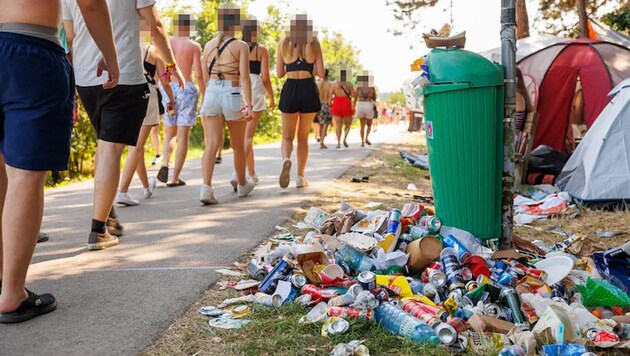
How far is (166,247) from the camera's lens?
167 inches

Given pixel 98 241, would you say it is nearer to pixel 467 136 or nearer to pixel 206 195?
pixel 206 195

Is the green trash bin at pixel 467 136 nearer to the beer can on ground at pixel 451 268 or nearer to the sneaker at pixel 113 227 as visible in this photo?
the beer can on ground at pixel 451 268

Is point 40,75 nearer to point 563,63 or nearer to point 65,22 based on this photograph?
point 65,22

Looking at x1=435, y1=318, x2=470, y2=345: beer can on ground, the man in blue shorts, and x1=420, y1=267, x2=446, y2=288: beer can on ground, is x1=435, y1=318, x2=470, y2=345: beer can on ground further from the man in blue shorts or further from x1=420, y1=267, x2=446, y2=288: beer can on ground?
the man in blue shorts

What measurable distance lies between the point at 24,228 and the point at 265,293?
120cm

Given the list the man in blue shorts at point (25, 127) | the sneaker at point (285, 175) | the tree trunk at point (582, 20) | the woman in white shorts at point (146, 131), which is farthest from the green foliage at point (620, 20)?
the man in blue shorts at point (25, 127)

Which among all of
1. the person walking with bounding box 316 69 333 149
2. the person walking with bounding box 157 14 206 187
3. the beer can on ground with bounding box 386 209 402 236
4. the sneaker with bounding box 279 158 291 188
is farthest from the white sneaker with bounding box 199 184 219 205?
the person walking with bounding box 316 69 333 149

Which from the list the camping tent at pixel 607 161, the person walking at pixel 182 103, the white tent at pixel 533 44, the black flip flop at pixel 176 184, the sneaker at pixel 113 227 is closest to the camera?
the sneaker at pixel 113 227

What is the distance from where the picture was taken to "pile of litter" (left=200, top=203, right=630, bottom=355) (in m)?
2.56

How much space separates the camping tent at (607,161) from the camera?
20.1 feet

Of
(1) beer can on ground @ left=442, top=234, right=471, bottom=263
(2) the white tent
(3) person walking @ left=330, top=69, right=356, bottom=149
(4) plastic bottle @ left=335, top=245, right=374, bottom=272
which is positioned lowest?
(4) plastic bottle @ left=335, top=245, right=374, bottom=272

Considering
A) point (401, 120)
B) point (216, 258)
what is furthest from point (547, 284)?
point (401, 120)

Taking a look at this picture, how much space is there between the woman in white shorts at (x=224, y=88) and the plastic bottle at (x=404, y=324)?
11.3 feet

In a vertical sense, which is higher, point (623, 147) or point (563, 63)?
point (563, 63)
